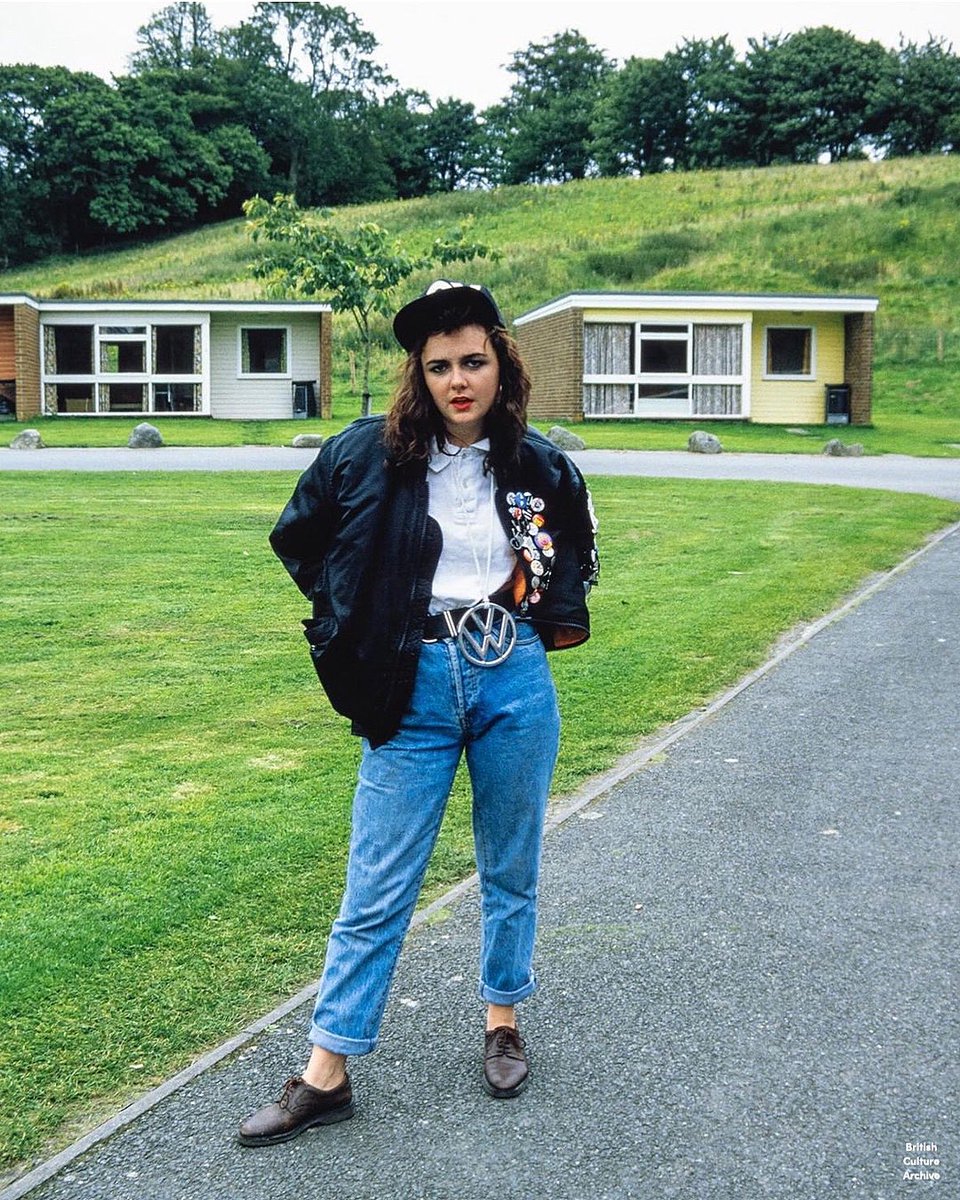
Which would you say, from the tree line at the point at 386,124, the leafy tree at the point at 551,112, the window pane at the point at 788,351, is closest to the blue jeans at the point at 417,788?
the window pane at the point at 788,351

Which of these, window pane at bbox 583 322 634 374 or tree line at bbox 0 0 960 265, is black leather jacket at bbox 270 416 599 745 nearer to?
window pane at bbox 583 322 634 374

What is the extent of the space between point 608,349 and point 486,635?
32944 millimetres

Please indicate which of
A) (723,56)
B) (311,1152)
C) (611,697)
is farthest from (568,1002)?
(723,56)

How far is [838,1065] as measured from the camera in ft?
11.1

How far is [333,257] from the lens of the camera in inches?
1088

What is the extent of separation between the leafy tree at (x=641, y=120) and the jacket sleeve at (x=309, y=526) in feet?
303

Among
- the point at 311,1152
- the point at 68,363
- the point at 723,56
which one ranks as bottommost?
the point at 311,1152

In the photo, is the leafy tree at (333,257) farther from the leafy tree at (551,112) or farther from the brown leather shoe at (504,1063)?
the leafy tree at (551,112)

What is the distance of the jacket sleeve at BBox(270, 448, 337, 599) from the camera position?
3168 millimetres

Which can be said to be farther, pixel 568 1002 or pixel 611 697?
pixel 611 697

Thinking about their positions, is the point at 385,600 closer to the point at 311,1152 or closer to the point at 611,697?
the point at 311,1152

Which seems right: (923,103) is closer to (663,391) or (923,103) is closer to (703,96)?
(703,96)

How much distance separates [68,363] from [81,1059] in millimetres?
37262

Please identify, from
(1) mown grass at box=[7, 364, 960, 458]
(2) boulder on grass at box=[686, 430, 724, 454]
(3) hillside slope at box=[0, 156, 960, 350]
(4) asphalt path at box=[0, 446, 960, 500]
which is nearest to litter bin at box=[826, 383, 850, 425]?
(1) mown grass at box=[7, 364, 960, 458]
